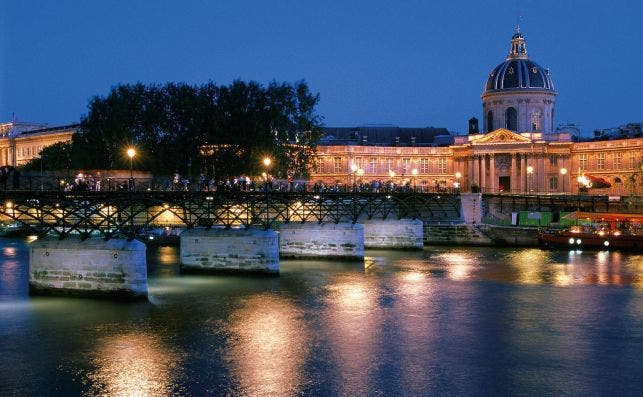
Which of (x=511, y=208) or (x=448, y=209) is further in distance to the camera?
(x=511, y=208)

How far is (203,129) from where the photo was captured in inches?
4151

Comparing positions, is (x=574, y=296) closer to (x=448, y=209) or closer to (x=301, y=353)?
(x=301, y=353)

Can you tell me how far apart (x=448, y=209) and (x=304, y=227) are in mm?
40298

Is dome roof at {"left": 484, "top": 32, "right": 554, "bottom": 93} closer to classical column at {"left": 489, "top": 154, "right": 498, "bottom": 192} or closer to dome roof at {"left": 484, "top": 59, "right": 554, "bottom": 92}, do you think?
dome roof at {"left": 484, "top": 59, "right": 554, "bottom": 92}

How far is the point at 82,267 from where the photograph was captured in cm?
4866

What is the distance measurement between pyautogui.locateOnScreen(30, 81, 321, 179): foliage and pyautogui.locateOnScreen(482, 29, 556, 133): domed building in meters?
62.7

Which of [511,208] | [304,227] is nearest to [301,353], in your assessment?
[304,227]

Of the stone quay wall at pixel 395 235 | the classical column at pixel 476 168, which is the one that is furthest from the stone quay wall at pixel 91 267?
the classical column at pixel 476 168

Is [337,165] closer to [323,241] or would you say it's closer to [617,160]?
[617,160]

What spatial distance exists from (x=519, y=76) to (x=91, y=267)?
133576mm

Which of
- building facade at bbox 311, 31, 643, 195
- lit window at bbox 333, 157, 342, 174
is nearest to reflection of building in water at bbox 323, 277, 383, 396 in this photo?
building facade at bbox 311, 31, 643, 195

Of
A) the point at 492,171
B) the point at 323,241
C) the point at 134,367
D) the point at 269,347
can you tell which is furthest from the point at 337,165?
the point at 134,367

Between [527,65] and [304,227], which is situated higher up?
[527,65]

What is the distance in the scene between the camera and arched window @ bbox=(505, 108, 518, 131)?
168000 millimetres
